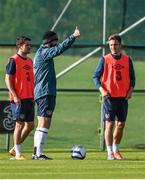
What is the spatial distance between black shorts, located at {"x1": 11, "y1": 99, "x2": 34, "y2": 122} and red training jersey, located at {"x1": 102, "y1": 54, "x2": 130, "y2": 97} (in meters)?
1.13

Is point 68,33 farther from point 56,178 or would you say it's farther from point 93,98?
point 56,178

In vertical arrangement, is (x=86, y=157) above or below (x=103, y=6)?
below

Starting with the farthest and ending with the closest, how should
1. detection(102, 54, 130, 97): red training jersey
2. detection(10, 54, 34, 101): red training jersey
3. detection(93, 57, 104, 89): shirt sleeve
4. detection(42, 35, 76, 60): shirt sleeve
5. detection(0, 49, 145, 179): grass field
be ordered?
detection(0, 49, 145, 179): grass field → detection(10, 54, 34, 101): red training jersey → detection(102, 54, 130, 97): red training jersey → detection(93, 57, 104, 89): shirt sleeve → detection(42, 35, 76, 60): shirt sleeve

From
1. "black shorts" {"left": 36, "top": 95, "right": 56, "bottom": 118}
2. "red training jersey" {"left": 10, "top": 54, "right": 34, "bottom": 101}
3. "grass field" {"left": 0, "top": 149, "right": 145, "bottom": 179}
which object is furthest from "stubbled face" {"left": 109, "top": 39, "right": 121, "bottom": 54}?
"grass field" {"left": 0, "top": 149, "right": 145, "bottom": 179}

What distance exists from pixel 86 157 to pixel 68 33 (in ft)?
11.7

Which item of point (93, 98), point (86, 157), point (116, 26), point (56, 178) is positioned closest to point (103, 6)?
point (116, 26)

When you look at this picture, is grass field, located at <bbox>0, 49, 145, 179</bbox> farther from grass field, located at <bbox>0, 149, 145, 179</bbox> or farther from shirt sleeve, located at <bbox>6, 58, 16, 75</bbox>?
shirt sleeve, located at <bbox>6, 58, 16, 75</bbox>

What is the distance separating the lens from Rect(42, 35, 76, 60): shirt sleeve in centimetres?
1369

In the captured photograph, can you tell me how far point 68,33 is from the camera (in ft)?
59.3

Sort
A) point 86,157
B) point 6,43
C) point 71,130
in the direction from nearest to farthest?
point 86,157 → point 6,43 → point 71,130

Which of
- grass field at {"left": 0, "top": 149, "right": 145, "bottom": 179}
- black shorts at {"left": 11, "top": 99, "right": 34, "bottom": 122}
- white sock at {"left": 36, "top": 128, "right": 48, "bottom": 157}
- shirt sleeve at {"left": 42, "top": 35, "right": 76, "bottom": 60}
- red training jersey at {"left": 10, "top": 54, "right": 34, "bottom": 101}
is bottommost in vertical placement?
grass field at {"left": 0, "top": 149, "right": 145, "bottom": 179}

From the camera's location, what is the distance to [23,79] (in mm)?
14930

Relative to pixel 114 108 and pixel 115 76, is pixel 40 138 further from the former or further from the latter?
pixel 115 76

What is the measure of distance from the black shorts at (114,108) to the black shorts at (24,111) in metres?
1.11
